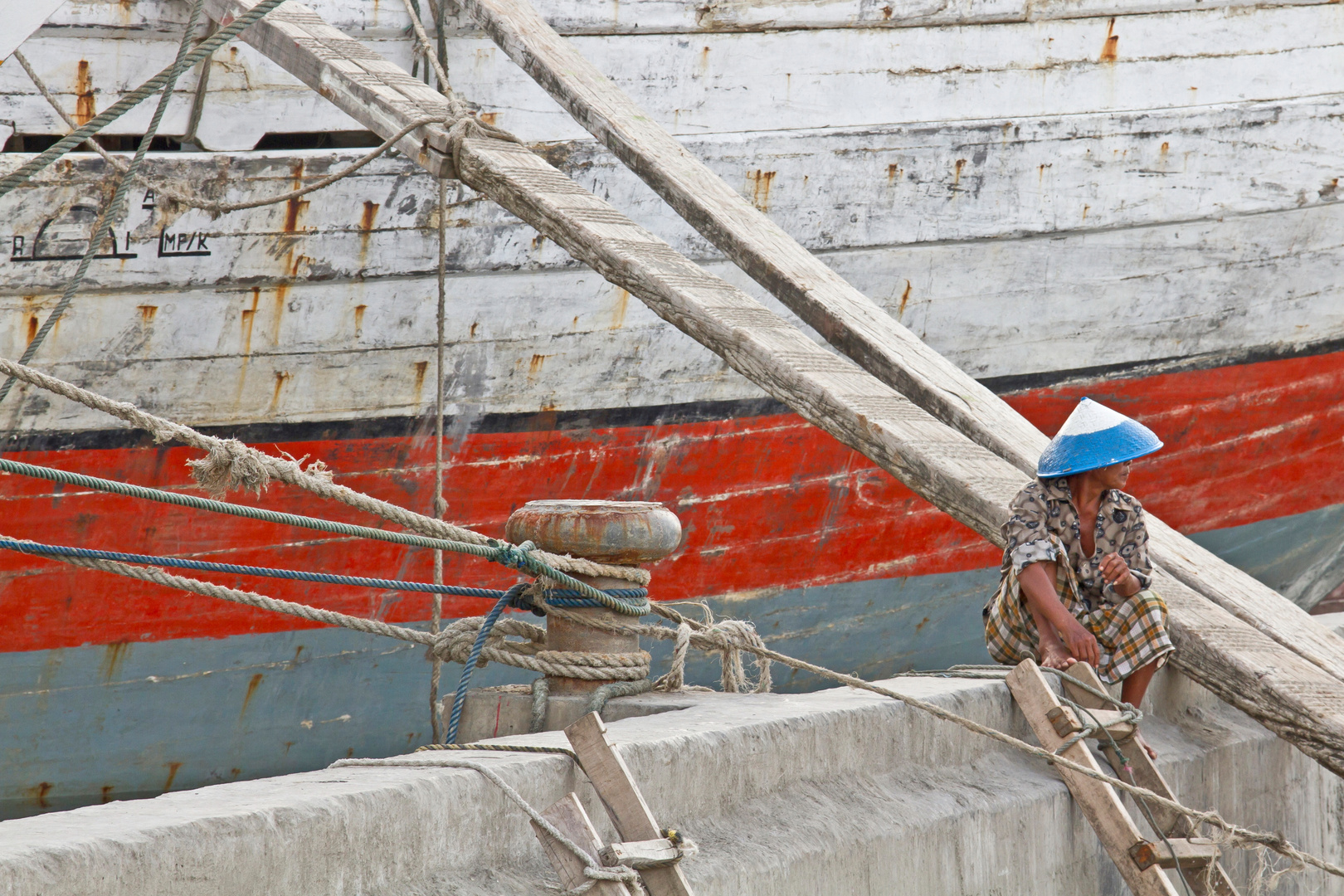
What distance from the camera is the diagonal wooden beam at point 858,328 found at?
10.4 feet

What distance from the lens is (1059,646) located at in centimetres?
293

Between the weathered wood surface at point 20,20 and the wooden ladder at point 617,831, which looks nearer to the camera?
the wooden ladder at point 617,831

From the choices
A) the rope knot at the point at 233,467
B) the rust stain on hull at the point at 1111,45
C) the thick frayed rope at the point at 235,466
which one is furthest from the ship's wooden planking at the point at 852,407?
the rust stain on hull at the point at 1111,45

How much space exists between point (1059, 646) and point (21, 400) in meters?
3.40

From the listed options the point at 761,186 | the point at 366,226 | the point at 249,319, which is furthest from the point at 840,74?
the point at 249,319

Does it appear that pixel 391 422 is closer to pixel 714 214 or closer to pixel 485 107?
pixel 485 107

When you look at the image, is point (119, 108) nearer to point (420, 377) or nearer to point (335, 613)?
point (335, 613)

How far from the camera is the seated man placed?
2.86 meters

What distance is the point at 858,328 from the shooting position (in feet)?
10.8

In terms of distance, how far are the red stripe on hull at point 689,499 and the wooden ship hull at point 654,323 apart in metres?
0.02

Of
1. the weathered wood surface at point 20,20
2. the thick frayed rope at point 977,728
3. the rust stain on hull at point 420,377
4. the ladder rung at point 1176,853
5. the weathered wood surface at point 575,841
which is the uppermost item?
the rust stain on hull at point 420,377

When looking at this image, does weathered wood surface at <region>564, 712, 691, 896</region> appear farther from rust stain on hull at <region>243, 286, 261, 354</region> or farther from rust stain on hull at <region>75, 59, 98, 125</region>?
rust stain on hull at <region>75, 59, 98, 125</region>

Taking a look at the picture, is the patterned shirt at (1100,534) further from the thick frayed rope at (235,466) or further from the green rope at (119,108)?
the green rope at (119,108)

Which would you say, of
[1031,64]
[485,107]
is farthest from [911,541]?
[485,107]
